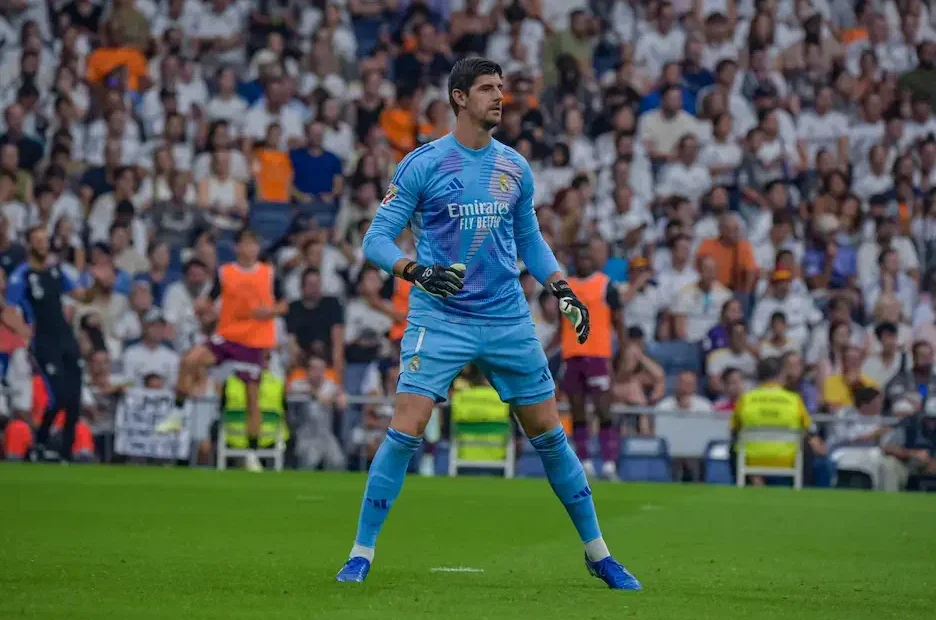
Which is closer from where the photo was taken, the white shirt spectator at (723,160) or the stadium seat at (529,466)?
the stadium seat at (529,466)

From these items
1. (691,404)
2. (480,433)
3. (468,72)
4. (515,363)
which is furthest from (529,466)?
(468,72)

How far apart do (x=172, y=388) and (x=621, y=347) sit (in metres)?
5.11

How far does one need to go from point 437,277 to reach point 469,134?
860mm

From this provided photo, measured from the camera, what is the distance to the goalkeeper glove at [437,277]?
7.88m

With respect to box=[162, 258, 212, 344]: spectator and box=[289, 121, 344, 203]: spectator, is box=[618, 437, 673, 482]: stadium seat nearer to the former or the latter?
box=[162, 258, 212, 344]: spectator

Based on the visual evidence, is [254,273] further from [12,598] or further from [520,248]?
[12,598]

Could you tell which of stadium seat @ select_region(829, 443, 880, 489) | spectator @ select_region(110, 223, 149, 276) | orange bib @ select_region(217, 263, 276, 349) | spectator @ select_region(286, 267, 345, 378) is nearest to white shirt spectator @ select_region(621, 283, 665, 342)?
stadium seat @ select_region(829, 443, 880, 489)

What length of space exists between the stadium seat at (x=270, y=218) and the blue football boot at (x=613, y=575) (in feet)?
48.0

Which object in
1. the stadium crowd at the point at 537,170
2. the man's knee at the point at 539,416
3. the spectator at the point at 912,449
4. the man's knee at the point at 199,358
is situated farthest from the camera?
the stadium crowd at the point at 537,170

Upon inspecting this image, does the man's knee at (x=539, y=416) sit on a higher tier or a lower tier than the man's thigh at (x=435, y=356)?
lower

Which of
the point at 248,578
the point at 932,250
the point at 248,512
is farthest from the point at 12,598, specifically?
the point at 932,250

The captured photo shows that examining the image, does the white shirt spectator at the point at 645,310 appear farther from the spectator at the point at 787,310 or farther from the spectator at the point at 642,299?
the spectator at the point at 787,310

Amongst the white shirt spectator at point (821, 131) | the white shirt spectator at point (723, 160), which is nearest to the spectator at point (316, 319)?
the white shirt spectator at point (723, 160)

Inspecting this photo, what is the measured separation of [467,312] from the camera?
8.28 metres
